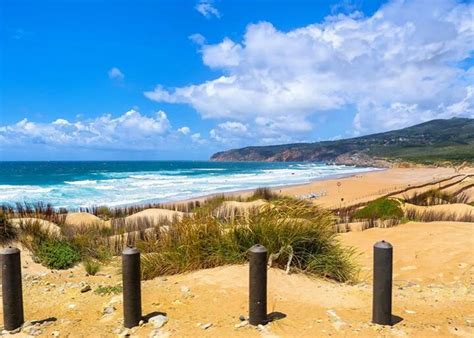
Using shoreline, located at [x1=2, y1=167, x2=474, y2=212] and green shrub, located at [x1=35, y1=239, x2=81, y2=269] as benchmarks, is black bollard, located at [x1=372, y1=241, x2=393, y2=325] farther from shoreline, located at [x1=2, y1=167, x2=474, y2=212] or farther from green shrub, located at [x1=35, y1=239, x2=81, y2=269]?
shoreline, located at [x1=2, y1=167, x2=474, y2=212]

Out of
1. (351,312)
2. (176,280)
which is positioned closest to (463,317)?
(351,312)

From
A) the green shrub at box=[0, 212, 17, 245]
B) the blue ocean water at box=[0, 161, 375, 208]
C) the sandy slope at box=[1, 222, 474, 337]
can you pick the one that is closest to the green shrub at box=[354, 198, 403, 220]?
the sandy slope at box=[1, 222, 474, 337]

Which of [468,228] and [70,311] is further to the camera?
[468,228]

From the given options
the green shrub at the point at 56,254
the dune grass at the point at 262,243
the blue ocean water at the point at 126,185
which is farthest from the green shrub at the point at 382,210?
the blue ocean water at the point at 126,185

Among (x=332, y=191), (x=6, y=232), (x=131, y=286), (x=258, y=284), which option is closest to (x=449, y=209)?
(x=258, y=284)

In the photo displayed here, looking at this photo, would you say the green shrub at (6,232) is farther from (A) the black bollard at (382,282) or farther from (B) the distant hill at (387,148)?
(B) the distant hill at (387,148)

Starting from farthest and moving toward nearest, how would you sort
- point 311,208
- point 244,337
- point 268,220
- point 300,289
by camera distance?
point 311,208
point 268,220
point 300,289
point 244,337

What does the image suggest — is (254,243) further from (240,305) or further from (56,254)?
(56,254)

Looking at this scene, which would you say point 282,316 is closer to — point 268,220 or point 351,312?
point 351,312

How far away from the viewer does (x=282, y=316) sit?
15.4 ft

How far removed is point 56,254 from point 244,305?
505cm

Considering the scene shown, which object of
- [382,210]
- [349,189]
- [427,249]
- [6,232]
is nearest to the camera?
[427,249]

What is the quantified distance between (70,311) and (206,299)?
1738 millimetres

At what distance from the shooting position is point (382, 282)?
4.32m
